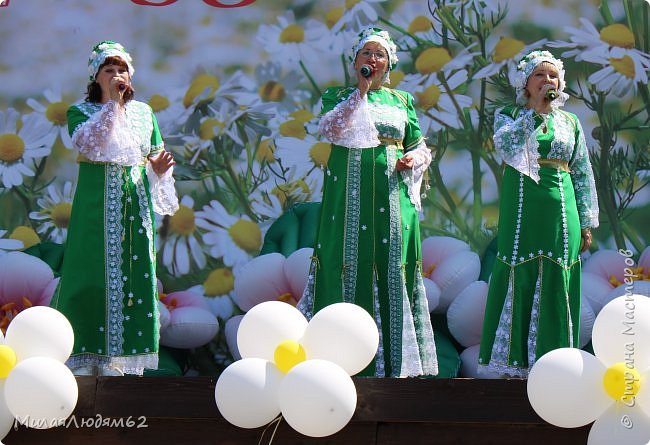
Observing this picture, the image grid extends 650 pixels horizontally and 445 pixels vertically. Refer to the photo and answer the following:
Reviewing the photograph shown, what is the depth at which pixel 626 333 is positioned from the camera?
4289 millimetres

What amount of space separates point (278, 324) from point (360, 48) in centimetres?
159

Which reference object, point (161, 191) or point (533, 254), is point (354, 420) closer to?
point (533, 254)

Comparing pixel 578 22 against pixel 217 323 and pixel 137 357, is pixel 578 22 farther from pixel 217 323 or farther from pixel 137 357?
pixel 137 357

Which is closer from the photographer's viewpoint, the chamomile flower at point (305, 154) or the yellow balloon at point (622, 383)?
the yellow balloon at point (622, 383)

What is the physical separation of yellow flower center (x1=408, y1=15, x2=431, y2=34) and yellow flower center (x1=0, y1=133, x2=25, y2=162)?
75.6 inches

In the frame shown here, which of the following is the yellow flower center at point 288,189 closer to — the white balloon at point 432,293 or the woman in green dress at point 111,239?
the white balloon at point 432,293

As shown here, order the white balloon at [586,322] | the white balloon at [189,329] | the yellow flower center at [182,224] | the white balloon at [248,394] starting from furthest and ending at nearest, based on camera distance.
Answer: the yellow flower center at [182,224] → the white balloon at [189,329] → the white balloon at [586,322] → the white balloon at [248,394]

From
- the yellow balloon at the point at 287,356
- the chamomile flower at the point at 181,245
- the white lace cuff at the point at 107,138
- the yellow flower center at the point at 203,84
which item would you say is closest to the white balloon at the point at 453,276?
the chamomile flower at the point at 181,245

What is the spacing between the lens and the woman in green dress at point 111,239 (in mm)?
5535

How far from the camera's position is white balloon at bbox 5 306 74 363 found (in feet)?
15.0

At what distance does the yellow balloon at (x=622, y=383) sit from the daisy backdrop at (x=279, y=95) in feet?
8.34

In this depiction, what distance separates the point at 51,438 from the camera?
4.82 m

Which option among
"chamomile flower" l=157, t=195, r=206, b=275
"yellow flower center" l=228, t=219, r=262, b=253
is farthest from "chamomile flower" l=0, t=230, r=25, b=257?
"yellow flower center" l=228, t=219, r=262, b=253

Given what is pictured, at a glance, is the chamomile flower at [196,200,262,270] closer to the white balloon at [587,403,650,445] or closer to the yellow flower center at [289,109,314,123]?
the yellow flower center at [289,109,314,123]
